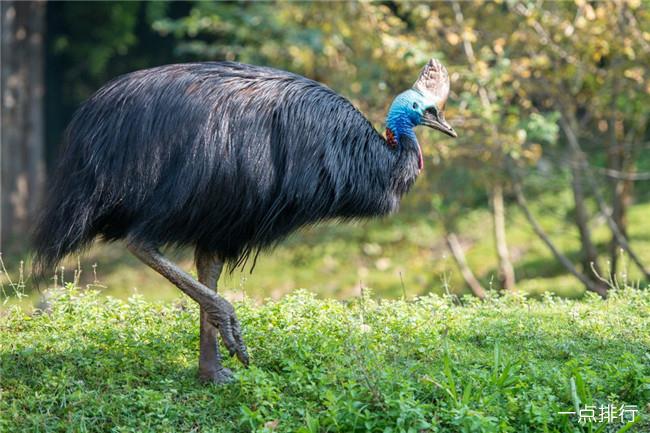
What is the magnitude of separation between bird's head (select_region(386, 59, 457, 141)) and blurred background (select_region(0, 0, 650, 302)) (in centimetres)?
97

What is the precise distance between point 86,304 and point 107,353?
23.2 inches

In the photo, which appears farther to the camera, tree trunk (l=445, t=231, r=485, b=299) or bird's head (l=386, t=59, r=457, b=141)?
tree trunk (l=445, t=231, r=485, b=299)

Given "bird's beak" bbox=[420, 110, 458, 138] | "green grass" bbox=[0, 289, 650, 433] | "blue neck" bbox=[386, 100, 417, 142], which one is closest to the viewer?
"green grass" bbox=[0, 289, 650, 433]

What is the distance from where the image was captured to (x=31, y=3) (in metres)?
13.1

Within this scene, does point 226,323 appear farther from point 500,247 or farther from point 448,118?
point 500,247

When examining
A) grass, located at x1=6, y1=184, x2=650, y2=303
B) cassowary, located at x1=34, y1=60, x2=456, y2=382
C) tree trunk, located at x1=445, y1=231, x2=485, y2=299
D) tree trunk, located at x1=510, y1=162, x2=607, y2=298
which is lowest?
grass, located at x1=6, y1=184, x2=650, y2=303

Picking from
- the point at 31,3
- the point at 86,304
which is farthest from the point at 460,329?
the point at 31,3

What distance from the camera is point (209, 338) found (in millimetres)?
4500

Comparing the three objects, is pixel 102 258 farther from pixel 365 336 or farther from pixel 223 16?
pixel 365 336

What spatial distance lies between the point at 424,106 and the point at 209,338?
5.22ft

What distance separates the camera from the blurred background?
26.9 ft

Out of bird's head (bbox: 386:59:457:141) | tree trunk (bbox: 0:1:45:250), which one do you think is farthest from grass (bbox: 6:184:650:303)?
bird's head (bbox: 386:59:457:141)

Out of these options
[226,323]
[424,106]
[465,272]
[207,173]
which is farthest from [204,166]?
[465,272]

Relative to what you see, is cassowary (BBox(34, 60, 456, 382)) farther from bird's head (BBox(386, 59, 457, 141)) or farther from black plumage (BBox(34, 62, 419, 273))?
bird's head (BBox(386, 59, 457, 141))
